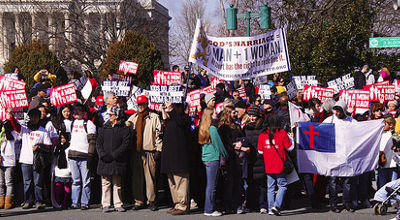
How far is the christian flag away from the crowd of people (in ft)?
0.58

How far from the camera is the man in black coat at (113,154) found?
35.3 feet

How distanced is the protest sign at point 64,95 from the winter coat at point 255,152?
12.8 feet

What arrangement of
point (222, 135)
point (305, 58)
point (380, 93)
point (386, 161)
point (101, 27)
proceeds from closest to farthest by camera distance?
point (222, 135) < point (386, 161) < point (380, 93) < point (305, 58) < point (101, 27)

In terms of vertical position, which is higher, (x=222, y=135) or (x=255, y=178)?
(x=222, y=135)

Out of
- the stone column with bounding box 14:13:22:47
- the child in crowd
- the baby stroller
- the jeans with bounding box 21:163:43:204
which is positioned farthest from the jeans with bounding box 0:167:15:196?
the stone column with bounding box 14:13:22:47

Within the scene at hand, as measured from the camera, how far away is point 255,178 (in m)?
10.5

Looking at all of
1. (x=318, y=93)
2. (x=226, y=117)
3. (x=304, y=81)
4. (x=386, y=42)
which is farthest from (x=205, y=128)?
(x=386, y=42)

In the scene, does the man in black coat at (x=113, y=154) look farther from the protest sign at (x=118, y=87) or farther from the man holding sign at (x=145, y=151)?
the protest sign at (x=118, y=87)

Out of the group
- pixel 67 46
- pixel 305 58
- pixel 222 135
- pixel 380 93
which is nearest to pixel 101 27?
pixel 67 46

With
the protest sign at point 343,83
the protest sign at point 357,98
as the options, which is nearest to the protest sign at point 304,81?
the protest sign at point 343,83

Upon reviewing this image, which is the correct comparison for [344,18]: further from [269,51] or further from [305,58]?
[269,51]

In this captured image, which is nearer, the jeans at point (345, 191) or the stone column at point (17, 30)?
the jeans at point (345, 191)

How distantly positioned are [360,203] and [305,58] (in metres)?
11.5

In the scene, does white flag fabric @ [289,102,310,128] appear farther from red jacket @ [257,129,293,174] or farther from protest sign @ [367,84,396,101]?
protest sign @ [367,84,396,101]
